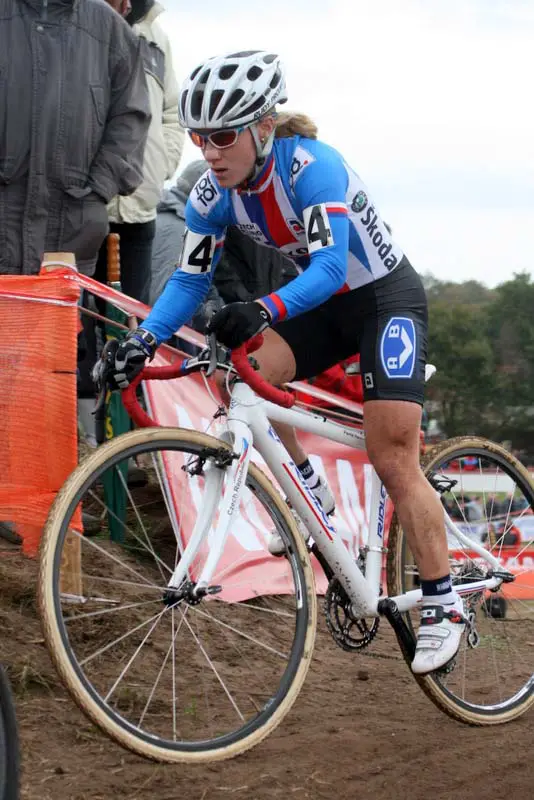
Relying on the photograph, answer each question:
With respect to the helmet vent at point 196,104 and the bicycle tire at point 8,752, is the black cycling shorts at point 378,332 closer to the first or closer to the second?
the helmet vent at point 196,104

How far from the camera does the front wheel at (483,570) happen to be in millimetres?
5078

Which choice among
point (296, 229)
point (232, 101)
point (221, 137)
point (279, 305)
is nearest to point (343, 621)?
point (279, 305)

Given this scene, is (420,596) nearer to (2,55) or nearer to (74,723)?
(74,723)

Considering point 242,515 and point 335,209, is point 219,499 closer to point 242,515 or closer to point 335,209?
point 242,515

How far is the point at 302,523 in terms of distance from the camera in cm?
462

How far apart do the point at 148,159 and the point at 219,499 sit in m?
3.70

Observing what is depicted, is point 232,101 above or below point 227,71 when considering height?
below

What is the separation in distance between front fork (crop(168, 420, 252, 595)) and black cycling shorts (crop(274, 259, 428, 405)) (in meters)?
0.68

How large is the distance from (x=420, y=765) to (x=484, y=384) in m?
72.1

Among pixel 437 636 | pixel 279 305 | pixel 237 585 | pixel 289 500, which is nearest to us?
pixel 279 305

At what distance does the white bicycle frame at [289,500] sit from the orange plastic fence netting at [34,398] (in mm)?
972

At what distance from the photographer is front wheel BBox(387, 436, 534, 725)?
5078 millimetres

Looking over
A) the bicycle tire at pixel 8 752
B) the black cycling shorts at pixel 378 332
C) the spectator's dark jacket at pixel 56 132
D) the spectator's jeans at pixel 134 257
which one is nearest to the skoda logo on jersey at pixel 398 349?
the black cycling shorts at pixel 378 332

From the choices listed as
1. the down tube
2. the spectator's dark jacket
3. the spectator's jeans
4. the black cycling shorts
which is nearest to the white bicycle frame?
the down tube
